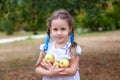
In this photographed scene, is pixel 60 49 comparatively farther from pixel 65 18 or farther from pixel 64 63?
pixel 65 18

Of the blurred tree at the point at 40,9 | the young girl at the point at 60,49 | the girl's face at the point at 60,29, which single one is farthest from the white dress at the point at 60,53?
the blurred tree at the point at 40,9

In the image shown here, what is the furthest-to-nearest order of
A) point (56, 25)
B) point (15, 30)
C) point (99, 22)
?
point (15, 30) < point (99, 22) < point (56, 25)

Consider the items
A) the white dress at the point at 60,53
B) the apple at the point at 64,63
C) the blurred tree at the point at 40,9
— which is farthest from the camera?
the blurred tree at the point at 40,9

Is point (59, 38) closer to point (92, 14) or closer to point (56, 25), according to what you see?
point (56, 25)

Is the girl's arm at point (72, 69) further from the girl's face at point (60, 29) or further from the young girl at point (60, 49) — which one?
the girl's face at point (60, 29)

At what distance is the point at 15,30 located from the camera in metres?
39.1

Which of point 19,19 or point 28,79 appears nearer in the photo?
point 28,79

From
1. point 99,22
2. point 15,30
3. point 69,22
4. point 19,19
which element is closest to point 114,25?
point 99,22

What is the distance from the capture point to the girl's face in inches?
147

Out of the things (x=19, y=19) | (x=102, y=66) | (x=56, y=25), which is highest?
(x=56, y=25)

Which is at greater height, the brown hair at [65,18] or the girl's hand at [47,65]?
the brown hair at [65,18]

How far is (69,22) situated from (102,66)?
225 inches

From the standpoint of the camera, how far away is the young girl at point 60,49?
3695mm

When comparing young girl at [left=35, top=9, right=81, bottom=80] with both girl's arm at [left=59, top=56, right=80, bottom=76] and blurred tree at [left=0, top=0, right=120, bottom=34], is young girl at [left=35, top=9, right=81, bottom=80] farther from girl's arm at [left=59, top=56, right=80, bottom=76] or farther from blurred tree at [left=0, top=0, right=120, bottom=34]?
blurred tree at [left=0, top=0, right=120, bottom=34]
